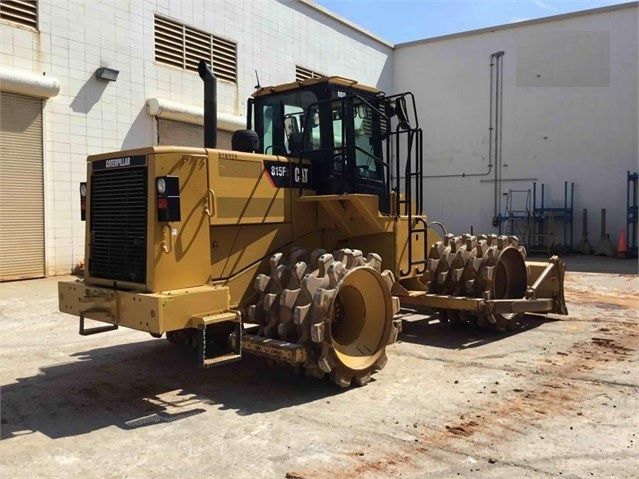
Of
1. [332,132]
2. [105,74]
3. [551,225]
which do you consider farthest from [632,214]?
[332,132]

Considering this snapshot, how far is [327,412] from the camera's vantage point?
5055 millimetres

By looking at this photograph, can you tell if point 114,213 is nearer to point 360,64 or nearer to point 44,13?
point 44,13

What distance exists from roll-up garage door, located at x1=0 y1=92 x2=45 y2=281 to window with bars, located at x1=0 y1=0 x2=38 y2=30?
1.53 meters

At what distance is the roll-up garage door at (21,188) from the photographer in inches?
481

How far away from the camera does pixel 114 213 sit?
554 cm

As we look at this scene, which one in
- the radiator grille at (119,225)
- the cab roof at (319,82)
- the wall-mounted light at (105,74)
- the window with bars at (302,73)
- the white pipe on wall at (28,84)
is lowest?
the radiator grille at (119,225)

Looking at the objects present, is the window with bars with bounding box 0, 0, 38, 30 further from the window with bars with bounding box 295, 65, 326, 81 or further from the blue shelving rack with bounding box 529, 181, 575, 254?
the blue shelving rack with bounding box 529, 181, 575, 254

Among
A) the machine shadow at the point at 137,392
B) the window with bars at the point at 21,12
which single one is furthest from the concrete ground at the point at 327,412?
the window with bars at the point at 21,12

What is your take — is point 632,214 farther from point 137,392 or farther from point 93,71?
point 137,392

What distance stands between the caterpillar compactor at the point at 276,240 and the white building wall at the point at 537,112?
16632 mm

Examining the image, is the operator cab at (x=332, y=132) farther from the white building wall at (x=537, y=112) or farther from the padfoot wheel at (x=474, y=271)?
the white building wall at (x=537, y=112)

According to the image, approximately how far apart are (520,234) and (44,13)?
17860 mm

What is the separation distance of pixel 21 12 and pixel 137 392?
10147 mm

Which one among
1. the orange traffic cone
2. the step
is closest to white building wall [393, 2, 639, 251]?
the orange traffic cone
